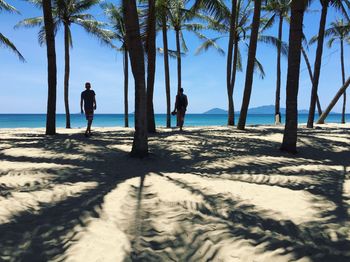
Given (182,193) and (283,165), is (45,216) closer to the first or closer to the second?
(182,193)

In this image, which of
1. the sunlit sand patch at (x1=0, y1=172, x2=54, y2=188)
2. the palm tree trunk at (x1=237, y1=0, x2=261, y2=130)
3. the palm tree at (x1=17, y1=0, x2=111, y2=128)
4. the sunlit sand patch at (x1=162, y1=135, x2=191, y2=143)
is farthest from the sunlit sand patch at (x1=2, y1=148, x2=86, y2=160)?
the palm tree at (x1=17, y1=0, x2=111, y2=128)

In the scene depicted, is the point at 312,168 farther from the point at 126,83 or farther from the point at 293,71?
the point at 126,83

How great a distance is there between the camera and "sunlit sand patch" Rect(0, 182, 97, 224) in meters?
4.16

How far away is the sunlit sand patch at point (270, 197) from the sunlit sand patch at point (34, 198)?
161 cm

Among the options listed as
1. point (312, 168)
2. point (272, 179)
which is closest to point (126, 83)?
point (312, 168)

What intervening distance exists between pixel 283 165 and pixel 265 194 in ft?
7.27

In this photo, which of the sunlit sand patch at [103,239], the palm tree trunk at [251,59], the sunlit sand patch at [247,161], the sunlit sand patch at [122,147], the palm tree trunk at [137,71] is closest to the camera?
the sunlit sand patch at [103,239]

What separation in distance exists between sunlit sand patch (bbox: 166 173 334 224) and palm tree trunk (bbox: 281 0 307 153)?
3634 millimetres

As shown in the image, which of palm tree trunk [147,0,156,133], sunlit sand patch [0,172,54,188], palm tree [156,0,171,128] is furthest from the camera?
palm tree [156,0,171,128]

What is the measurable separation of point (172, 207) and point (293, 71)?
538cm

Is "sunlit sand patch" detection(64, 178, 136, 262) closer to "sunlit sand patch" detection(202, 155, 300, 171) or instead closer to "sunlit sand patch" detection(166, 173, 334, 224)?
"sunlit sand patch" detection(166, 173, 334, 224)

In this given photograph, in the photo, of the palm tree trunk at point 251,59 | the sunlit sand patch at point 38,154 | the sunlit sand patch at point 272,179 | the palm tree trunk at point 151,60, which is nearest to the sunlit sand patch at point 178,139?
the palm tree trunk at point 151,60

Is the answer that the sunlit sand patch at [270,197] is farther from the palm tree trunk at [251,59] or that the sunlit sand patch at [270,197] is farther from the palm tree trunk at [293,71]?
the palm tree trunk at [251,59]

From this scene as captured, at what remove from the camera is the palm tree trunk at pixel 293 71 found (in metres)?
8.27
